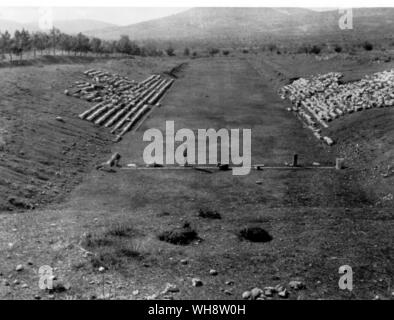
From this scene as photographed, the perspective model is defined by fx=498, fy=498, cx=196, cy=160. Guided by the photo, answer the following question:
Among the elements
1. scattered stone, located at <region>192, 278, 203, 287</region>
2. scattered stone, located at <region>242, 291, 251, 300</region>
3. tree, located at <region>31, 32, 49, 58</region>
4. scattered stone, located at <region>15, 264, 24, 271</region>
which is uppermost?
tree, located at <region>31, 32, 49, 58</region>

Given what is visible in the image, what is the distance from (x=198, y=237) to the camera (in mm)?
17359

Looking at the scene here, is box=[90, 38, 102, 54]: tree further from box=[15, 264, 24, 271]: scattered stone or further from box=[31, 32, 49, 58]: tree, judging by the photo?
box=[15, 264, 24, 271]: scattered stone

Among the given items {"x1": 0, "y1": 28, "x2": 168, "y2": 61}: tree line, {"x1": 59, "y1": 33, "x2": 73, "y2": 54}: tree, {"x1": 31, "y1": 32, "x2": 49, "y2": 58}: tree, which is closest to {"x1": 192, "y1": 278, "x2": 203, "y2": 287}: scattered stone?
{"x1": 0, "y1": 28, "x2": 168, "y2": 61}: tree line

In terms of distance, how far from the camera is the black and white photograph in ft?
45.7

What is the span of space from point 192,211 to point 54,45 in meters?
62.2

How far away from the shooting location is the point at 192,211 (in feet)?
69.4

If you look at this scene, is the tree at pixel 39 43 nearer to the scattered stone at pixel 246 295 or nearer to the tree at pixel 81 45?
the tree at pixel 81 45

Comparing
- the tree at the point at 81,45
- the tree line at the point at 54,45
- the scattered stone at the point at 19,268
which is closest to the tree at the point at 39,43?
the tree line at the point at 54,45

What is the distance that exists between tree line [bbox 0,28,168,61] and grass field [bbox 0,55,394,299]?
21.4 meters

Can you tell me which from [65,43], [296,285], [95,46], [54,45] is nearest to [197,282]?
[296,285]

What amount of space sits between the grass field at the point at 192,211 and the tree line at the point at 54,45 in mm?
21432

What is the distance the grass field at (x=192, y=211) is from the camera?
14.2 m

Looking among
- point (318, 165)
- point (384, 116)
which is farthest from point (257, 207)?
point (384, 116)

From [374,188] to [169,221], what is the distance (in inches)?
450
